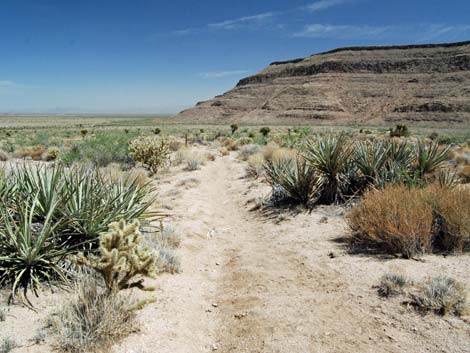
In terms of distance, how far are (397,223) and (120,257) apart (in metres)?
3.57

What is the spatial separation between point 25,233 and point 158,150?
9504 millimetres

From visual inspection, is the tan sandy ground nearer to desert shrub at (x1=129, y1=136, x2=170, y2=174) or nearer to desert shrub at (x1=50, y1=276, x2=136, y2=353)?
desert shrub at (x1=50, y1=276, x2=136, y2=353)

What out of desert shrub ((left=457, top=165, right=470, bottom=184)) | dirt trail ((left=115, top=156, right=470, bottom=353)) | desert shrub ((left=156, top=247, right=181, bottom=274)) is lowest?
dirt trail ((left=115, top=156, right=470, bottom=353))

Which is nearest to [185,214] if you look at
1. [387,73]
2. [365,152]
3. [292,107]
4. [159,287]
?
[159,287]

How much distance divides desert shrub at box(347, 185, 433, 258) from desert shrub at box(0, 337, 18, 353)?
14.1 feet

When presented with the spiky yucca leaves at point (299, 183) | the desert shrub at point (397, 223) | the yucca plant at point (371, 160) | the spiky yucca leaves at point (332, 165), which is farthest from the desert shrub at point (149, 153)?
the desert shrub at point (397, 223)

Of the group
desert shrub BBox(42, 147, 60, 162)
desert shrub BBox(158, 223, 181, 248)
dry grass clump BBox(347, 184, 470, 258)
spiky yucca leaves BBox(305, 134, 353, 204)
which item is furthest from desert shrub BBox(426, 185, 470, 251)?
desert shrub BBox(42, 147, 60, 162)

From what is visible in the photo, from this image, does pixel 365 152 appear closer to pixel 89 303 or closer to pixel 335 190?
pixel 335 190

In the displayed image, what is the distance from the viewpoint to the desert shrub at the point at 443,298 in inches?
131

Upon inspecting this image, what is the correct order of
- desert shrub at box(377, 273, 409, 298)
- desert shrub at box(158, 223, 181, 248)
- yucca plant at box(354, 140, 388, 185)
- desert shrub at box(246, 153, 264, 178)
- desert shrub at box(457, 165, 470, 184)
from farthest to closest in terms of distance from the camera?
desert shrub at box(246, 153, 264, 178), desert shrub at box(457, 165, 470, 184), yucca plant at box(354, 140, 388, 185), desert shrub at box(158, 223, 181, 248), desert shrub at box(377, 273, 409, 298)

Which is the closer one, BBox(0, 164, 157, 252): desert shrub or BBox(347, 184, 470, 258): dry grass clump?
BBox(0, 164, 157, 252): desert shrub

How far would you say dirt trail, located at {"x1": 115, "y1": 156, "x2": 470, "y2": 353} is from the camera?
317cm

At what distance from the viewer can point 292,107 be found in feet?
261

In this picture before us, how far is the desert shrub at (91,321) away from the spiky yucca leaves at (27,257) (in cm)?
67
